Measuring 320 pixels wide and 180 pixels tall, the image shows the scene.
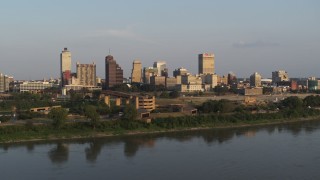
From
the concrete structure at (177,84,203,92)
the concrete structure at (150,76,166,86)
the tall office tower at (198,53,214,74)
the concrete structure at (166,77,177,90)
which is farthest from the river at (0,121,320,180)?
the tall office tower at (198,53,214,74)

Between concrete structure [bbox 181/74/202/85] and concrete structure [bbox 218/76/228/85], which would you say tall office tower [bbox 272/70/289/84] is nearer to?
concrete structure [bbox 218/76/228/85]

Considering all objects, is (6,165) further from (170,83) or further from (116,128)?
(170,83)

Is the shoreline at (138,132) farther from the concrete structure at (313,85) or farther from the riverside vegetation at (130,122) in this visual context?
the concrete structure at (313,85)

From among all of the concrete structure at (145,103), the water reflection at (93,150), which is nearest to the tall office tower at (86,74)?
the concrete structure at (145,103)

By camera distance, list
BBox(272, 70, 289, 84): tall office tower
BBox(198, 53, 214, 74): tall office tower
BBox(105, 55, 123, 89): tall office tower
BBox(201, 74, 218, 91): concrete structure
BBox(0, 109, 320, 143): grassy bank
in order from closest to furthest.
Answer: BBox(0, 109, 320, 143): grassy bank, BBox(105, 55, 123, 89): tall office tower, BBox(201, 74, 218, 91): concrete structure, BBox(198, 53, 214, 74): tall office tower, BBox(272, 70, 289, 84): tall office tower

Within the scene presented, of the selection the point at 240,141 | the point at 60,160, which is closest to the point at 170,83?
the point at 240,141

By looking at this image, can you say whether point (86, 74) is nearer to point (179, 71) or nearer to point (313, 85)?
point (179, 71)
